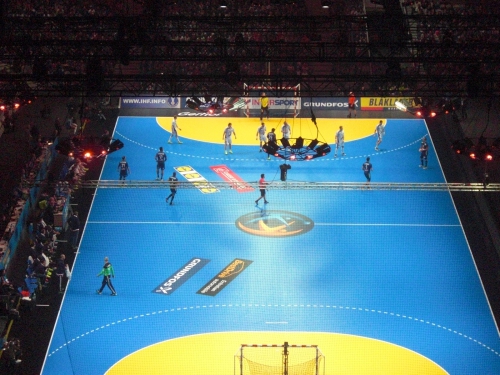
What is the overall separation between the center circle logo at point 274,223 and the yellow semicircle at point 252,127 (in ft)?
19.2

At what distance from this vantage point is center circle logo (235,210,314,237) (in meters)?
27.9

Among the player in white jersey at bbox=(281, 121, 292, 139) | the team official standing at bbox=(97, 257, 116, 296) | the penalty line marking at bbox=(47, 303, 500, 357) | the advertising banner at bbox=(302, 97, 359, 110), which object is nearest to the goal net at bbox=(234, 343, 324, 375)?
the penalty line marking at bbox=(47, 303, 500, 357)

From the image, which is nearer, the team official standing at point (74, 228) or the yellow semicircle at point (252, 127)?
the team official standing at point (74, 228)

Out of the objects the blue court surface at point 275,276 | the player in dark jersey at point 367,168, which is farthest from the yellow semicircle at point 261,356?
the player in dark jersey at point 367,168

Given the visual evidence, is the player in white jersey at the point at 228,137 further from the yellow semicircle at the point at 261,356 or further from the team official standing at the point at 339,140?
the yellow semicircle at the point at 261,356

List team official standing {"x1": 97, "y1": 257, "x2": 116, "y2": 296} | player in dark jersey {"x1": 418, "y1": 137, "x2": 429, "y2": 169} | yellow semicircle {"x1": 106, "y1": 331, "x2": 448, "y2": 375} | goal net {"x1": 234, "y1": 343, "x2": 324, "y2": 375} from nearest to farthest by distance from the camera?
goal net {"x1": 234, "y1": 343, "x2": 324, "y2": 375}, yellow semicircle {"x1": 106, "y1": 331, "x2": 448, "y2": 375}, team official standing {"x1": 97, "y1": 257, "x2": 116, "y2": 296}, player in dark jersey {"x1": 418, "y1": 137, "x2": 429, "y2": 169}

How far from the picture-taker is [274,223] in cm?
2841

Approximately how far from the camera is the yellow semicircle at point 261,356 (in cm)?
2147

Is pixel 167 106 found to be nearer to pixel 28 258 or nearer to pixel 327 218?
pixel 327 218

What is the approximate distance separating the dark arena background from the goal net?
6cm

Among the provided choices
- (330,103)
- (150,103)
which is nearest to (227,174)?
(150,103)

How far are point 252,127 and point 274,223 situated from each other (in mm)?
7926

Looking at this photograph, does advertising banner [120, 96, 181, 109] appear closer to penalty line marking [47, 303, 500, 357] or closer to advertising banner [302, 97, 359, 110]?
advertising banner [302, 97, 359, 110]

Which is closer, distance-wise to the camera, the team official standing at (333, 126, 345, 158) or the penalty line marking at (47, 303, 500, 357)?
the penalty line marking at (47, 303, 500, 357)
